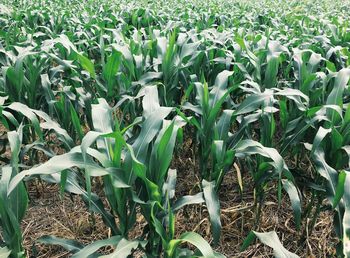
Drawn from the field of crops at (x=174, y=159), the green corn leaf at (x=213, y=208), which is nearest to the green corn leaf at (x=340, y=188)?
the field of crops at (x=174, y=159)

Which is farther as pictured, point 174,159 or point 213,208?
point 174,159

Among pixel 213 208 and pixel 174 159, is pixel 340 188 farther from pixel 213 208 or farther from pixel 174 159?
pixel 174 159

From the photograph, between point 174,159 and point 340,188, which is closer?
point 340,188

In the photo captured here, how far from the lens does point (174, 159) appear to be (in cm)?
Result: 279

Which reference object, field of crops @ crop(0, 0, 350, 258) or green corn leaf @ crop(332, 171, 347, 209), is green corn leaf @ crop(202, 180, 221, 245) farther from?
green corn leaf @ crop(332, 171, 347, 209)

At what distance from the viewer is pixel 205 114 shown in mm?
1975

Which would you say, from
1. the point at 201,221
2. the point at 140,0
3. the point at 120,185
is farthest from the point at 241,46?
the point at 140,0

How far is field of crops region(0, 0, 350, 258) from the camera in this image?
1.46 meters

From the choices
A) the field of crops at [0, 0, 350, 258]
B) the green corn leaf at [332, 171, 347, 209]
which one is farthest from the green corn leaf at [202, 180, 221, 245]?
the green corn leaf at [332, 171, 347, 209]

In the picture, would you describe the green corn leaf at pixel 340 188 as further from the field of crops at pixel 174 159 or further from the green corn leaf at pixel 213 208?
the green corn leaf at pixel 213 208

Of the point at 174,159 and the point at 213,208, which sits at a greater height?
the point at 213,208

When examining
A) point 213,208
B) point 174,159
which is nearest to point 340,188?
point 213,208

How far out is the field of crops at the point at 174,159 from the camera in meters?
1.46

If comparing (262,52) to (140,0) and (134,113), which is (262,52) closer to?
(134,113)
